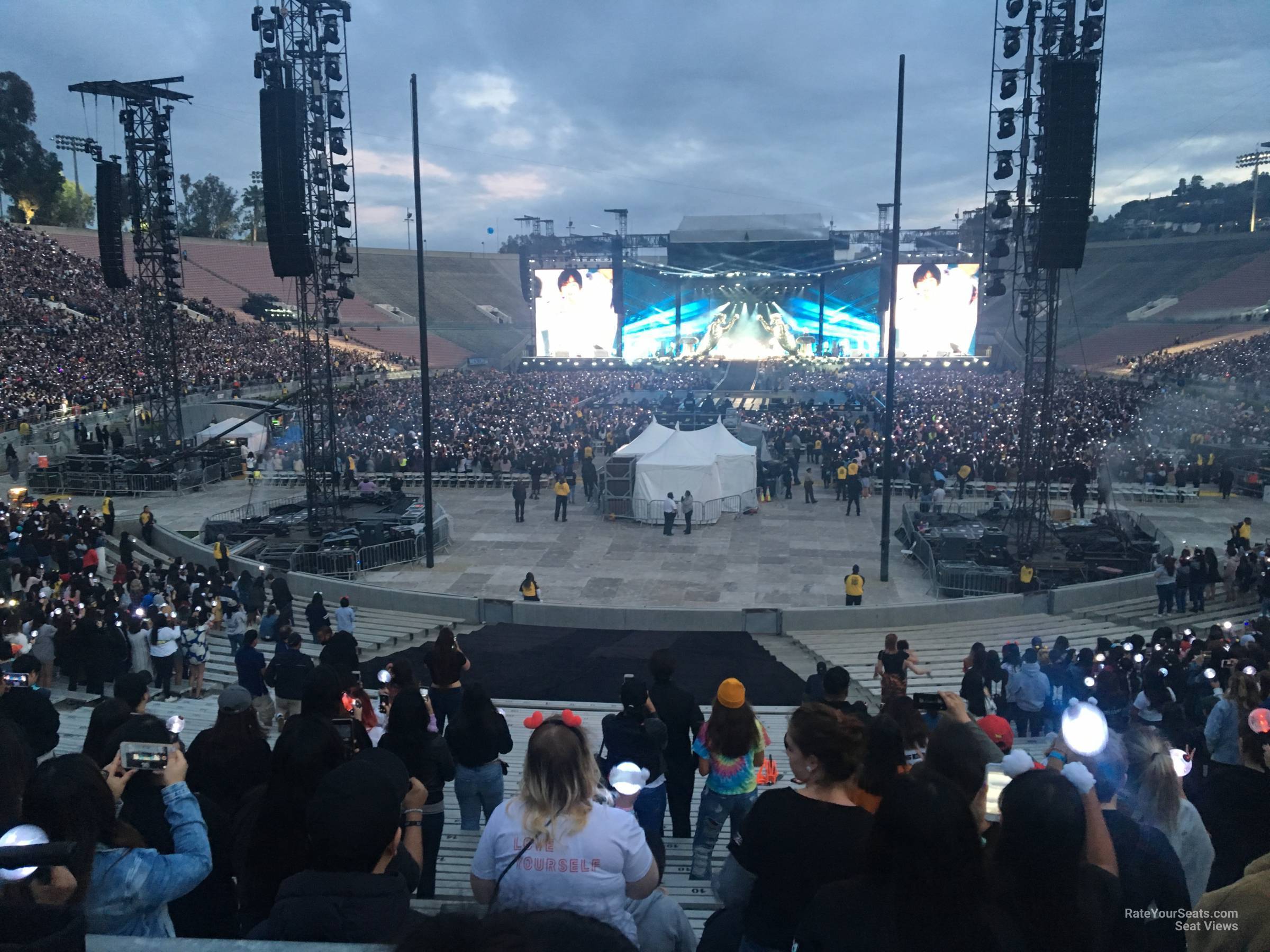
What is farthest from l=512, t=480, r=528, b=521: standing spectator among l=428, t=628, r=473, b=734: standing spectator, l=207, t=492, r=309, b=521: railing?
l=428, t=628, r=473, b=734: standing spectator

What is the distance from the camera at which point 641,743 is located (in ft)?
16.8

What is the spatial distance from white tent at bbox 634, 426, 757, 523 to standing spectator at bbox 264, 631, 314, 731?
46.2 ft

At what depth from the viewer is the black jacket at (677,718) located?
18.9ft

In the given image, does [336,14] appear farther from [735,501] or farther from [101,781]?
[101,781]

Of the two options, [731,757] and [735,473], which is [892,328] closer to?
[735,473]

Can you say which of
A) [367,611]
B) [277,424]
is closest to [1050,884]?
[367,611]

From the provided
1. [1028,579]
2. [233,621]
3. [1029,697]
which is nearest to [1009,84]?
[1028,579]

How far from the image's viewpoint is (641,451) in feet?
78.4

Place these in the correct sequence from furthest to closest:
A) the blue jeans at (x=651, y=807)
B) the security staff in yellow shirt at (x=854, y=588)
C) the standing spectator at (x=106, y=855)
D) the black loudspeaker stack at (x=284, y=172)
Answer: the black loudspeaker stack at (x=284, y=172) → the security staff in yellow shirt at (x=854, y=588) → the blue jeans at (x=651, y=807) → the standing spectator at (x=106, y=855)

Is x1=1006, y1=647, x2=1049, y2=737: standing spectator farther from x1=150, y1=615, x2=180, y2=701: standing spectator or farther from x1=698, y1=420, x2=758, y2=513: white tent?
x1=698, y1=420, x2=758, y2=513: white tent

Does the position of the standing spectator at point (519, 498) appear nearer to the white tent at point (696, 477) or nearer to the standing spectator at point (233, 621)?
the white tent at point (696, 477)

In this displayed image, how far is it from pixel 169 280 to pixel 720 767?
30336mm

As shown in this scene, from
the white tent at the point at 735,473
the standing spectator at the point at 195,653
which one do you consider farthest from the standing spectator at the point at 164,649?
the white tent at the point at 735,473

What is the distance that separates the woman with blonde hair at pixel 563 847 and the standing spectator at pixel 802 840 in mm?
399
